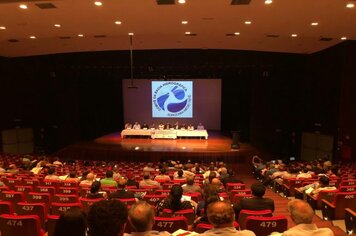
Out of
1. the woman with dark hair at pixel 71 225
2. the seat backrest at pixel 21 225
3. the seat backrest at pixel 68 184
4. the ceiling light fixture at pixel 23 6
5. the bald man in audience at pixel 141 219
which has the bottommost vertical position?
the seat backrest at pixel 68 184

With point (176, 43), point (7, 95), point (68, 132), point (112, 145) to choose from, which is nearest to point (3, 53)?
point (7, 95)

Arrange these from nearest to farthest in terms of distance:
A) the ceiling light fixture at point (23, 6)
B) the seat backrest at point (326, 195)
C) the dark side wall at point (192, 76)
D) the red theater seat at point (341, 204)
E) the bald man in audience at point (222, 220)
→ the bald man in audience at point (222, 220), the red theater seat at point (341, 204), the seat backrest at point (326, 195), the ceiling light fixture at point (23, 6), the dark side wall at point (192, 76)

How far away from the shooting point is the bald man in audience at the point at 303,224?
3.07 meters

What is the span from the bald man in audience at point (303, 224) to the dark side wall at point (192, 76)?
15932mm

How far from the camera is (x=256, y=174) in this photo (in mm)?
14234

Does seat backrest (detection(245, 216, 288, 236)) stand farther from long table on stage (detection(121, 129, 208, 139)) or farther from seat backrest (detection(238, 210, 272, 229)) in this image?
long table on stage (detection(121, 129, 208, 139))

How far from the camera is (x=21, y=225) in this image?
13.2ft

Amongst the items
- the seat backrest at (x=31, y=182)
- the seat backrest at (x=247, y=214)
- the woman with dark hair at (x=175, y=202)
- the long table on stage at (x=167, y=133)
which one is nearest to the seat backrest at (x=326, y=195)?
the seat backrest at (x=247, y=214)

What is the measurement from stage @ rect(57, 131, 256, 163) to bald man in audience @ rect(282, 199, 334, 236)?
1388 cm

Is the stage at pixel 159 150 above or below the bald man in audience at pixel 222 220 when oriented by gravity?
below

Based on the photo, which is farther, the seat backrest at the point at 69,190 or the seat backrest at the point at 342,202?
the seat backrest at the point at 69,190

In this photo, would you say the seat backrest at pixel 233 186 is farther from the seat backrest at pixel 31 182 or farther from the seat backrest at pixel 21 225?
the seat backrest at pixel 21 225

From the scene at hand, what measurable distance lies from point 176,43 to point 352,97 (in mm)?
8751

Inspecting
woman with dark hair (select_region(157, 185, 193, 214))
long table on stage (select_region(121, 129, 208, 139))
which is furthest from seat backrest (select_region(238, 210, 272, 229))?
long table on stage (select_region(121, 129, 208, 139))
